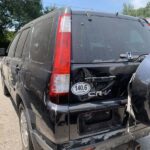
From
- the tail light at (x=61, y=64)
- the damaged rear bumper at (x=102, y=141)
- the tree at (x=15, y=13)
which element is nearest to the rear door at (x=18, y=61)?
the damaged rear bumper at (x=102, y=141)

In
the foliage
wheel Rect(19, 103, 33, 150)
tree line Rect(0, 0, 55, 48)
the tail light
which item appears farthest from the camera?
the foliage

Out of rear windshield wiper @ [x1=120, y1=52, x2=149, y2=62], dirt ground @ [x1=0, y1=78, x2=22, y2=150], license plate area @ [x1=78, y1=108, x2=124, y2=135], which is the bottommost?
dirt ground @ [x1=0, y1=78, x2=22, y2=150]

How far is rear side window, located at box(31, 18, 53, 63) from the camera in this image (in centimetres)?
267

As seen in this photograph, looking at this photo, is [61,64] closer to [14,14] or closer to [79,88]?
[79,88]

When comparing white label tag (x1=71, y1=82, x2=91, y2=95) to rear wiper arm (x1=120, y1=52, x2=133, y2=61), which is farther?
rear wiper arm (x1=120, y1=52, x2=133, y2=61)

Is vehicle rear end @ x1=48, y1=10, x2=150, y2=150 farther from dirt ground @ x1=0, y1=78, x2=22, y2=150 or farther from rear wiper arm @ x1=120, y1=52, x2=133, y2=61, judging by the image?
dirt ground @ x1=0, y1=78, x2=22, y2=150

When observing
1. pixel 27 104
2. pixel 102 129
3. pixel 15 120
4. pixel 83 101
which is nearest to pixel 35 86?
pixel 27 104

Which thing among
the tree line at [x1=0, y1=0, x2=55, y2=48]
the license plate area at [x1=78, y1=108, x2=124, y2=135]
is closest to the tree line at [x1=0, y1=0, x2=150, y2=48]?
the tree line at [x1=0, y1=0, x2=55, y2=48]

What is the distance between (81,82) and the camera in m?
2.39

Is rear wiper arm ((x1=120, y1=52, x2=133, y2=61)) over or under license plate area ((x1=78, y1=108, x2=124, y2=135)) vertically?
over

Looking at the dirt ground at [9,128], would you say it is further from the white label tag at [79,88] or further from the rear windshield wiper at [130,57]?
the rear windshield wiper at [130,57]

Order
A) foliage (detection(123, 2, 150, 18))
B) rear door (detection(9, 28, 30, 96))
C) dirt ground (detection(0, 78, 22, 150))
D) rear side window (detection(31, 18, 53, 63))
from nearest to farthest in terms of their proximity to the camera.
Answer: rear side window (detection(31, 18, 53, 63)) < rear door (detection(9, 28, 30, 96)) < dirt ground (detection(0, 78, 22, 150)) < foliage (detection(123, 2, 150, 18))

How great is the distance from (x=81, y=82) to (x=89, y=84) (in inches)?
3.3

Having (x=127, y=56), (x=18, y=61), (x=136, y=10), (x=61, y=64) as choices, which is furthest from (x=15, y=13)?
(x=136, y=10)
